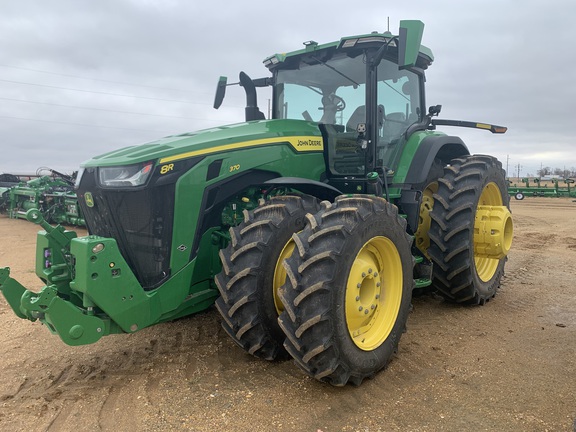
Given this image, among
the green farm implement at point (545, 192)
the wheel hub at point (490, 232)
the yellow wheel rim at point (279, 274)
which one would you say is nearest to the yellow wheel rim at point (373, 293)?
the yellow wheel rim at point (279, 274)

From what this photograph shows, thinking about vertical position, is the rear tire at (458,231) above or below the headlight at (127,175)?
below

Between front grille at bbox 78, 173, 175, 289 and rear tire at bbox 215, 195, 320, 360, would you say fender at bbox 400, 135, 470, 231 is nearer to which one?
rear tire at bbox 215, 195, 320, 360

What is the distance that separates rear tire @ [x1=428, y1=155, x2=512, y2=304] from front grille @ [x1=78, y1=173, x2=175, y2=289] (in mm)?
2912

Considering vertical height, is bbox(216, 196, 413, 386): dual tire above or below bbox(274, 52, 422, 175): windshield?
below

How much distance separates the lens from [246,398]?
3.11 meters

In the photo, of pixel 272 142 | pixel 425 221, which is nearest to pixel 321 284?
pixel 272 142

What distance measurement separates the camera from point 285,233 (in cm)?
341

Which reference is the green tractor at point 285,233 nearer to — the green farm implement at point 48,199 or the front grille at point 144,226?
the front grille at point 144,226

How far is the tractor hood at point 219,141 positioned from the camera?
343 centimetres

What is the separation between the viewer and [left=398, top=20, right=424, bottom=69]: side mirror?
3.67 m

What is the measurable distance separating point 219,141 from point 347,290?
1.54 m

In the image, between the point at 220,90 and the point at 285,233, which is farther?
the point at 220,90

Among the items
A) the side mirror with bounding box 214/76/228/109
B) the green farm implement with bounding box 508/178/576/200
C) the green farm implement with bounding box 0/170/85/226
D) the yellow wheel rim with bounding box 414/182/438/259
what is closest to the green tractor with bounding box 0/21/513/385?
the yellow wheel rim with bounding box 414/182/438/259

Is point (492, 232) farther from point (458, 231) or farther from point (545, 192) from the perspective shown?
point (545, 192)
